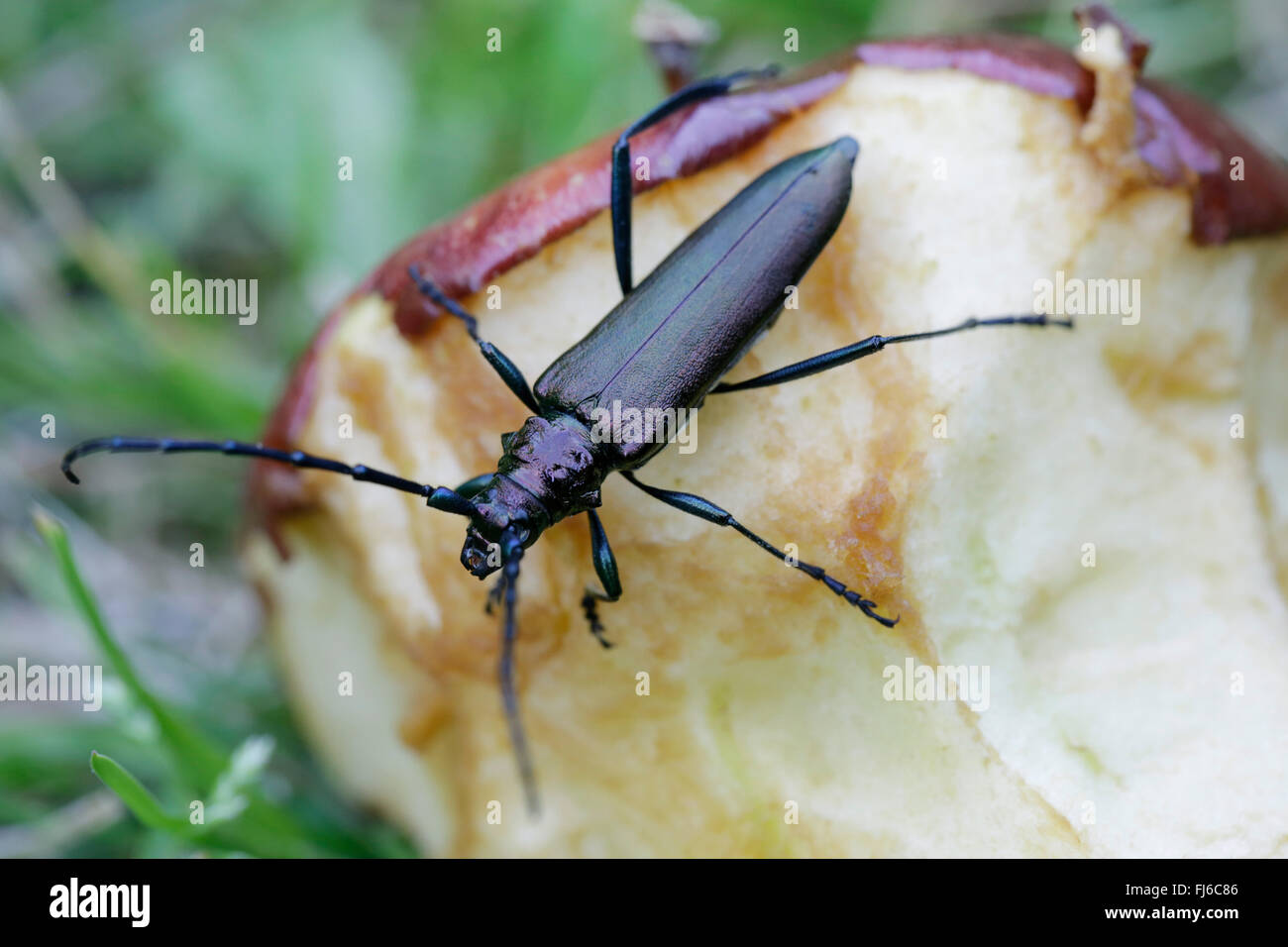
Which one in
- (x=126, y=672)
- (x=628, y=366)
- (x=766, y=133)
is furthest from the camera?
(x=126, y=672)

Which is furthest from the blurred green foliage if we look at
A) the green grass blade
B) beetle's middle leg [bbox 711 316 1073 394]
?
beetle's middle leg [bbox 711 316 1073 394]

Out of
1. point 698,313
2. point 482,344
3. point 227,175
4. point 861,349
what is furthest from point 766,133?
point 227,175

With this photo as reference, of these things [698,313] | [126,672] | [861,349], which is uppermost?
[698,313]

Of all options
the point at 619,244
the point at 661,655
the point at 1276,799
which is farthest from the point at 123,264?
the point at 1276,799

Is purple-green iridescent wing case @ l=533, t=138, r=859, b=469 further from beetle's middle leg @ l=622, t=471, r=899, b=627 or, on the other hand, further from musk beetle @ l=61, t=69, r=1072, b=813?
beetle's middle leg @ l=622, t=471, r=899, b=627

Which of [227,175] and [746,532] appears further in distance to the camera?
[227,175]

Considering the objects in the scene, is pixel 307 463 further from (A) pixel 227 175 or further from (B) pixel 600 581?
(A) pixel 227 175

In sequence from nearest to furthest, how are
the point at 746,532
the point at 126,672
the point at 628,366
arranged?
the point at 746,532, the point at 628,366, the point at 126,672
